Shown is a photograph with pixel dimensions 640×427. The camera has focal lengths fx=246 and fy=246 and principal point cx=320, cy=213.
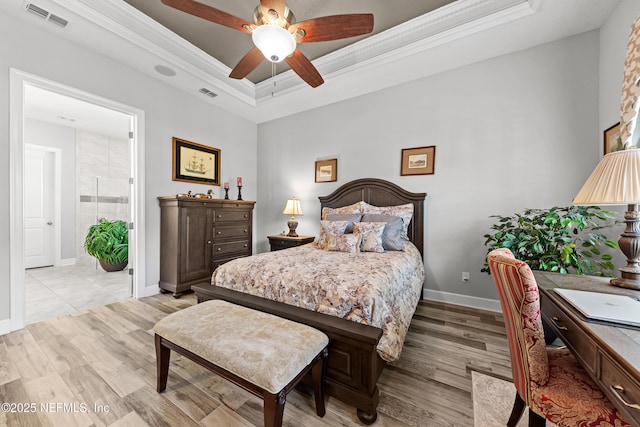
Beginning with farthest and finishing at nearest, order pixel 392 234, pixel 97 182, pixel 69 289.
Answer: pixel 97 182, pixel 69 289, pixel 392 234

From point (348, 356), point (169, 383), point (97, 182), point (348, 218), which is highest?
point (97, 182)

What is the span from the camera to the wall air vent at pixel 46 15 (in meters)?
2.18

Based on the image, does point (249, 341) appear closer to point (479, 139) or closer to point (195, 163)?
point (479, 139)

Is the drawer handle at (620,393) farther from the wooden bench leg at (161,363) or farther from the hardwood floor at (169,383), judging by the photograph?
the wooden bench leg at (161,363)

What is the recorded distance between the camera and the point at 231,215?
387 centimetres

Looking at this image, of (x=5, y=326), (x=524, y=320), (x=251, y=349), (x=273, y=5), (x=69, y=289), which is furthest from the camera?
(x=69, y=289)

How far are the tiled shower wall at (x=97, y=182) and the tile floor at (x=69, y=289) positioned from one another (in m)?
0.82

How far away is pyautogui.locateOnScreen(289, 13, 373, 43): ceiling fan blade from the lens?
1843mm

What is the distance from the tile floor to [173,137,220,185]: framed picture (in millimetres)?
1627

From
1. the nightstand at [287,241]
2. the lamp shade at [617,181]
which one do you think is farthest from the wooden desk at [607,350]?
the nightstand at [287,241]

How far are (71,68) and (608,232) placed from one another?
561cm

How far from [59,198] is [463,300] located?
Answer: 7.40m

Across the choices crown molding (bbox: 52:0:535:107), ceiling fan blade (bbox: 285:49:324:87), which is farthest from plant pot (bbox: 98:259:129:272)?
ceiling fan blade (bbox: 285:49:324:87)

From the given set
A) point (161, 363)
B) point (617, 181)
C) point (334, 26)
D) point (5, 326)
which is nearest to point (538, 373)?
point (617, 181)
